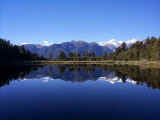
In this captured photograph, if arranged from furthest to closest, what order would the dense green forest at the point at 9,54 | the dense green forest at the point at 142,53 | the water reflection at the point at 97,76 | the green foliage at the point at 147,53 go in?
1. the dense green forest at the point at 142,53
2. the green foliage at the point at 147,53
3. the dense green forest at the point at 9,54
4. the water reflection at the point at 97,76

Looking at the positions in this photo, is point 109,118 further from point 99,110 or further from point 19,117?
point 19,117

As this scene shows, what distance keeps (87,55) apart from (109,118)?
14888 cm

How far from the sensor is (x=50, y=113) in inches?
460

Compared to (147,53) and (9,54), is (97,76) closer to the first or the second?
(147,53)

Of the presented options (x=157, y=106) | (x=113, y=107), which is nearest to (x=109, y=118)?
(x=113, y=107)

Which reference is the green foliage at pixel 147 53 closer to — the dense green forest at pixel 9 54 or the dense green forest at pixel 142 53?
the dense green forest at pixel 142 53

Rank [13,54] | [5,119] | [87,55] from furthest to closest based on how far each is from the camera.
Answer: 1. [87,55]
2. [13,54]
3. [5,119]

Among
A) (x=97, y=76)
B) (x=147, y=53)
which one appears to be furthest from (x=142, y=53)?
(x=97, y=76)

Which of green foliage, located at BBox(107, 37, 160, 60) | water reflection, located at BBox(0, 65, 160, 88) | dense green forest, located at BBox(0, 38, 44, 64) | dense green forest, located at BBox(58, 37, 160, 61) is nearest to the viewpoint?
water reflection, located at BBox(0, 65, 160, 88)

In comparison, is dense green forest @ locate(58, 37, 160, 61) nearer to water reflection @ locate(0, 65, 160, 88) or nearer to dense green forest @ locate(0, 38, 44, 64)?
dense green forest @ locate(0, 38, 44, 64)

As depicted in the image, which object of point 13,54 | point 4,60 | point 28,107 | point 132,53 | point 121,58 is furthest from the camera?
point 121,58

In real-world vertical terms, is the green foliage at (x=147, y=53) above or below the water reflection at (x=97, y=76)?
above

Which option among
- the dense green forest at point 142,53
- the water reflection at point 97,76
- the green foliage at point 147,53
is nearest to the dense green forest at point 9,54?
the dense green forest at point 142,53

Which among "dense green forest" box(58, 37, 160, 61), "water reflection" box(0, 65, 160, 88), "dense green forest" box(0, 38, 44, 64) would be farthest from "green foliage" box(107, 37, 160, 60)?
"dense green forest" box(0, 38, 44, 64)
